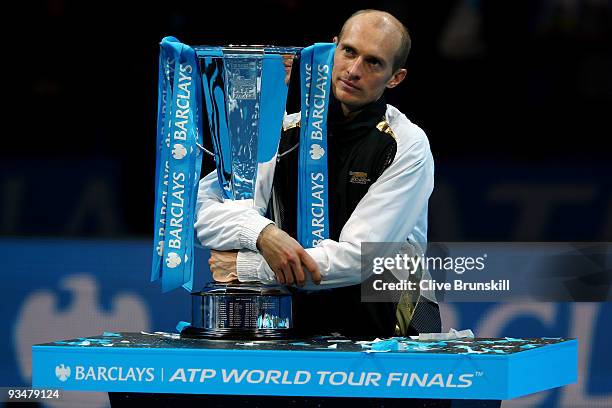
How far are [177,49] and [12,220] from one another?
2608mm

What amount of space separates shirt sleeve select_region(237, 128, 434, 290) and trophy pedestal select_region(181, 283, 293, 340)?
0.04 m

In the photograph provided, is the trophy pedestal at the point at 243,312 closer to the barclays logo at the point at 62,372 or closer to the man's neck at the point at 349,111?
the barclays logo at the point at 62,372

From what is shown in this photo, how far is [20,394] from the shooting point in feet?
18.1

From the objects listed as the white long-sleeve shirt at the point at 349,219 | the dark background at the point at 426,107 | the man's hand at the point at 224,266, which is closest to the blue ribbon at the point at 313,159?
the white long-sleeve shirt at the point at 349,219

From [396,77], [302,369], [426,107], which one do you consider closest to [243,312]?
[302,369]

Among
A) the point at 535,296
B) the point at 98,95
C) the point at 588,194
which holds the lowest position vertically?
the point at 535,296

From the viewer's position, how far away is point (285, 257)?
12.1 feet

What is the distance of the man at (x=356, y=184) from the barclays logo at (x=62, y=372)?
48 centimetres

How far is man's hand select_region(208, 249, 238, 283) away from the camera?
12.4ft

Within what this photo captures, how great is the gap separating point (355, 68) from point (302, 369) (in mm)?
902

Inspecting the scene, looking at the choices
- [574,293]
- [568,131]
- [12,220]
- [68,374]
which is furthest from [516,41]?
[68,374]

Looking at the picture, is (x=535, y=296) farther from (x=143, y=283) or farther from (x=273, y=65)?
(x=273, y=65)

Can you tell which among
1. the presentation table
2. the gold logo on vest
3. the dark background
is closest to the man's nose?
the gold logo on vest

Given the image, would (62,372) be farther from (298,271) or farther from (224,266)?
(298,271)
